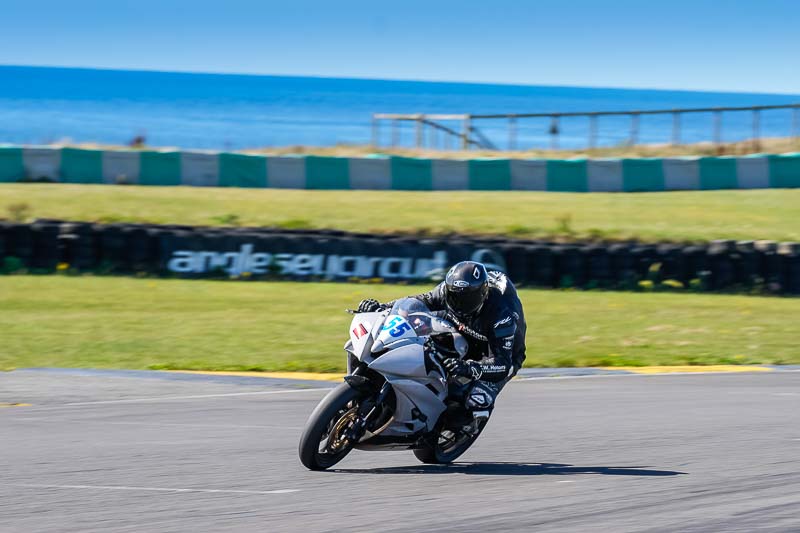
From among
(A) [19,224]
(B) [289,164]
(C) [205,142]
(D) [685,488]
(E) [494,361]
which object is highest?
(C) [205,142]

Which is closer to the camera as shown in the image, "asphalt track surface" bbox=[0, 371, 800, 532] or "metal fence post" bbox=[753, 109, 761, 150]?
"asphalt track surface" bbox=[0, 371, 800, 532]

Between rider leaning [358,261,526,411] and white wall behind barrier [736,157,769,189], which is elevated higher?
white wall behind barrier [736,157,769,189]

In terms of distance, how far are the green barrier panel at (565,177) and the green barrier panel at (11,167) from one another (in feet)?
40.5

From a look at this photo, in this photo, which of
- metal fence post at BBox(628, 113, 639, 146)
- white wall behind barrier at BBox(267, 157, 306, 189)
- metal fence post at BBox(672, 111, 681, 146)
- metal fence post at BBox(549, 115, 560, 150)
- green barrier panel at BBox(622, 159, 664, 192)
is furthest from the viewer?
metal fence post at BBox(549, 115, 560, 150)

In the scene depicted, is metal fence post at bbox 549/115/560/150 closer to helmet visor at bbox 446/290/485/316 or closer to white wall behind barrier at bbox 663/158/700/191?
white wall behind barrier at bbox 663/158/700/191

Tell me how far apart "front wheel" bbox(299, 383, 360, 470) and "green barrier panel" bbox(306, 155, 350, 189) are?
19.8 metres

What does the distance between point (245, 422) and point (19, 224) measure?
1097cm

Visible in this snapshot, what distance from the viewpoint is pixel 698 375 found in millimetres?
13039

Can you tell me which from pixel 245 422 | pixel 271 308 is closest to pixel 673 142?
pixel 271 308

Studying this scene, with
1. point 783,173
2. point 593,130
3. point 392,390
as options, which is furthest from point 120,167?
point 392,390

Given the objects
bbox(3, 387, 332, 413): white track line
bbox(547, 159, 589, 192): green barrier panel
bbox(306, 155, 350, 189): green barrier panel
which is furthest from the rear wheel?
bbox(547, 159, 589, 192): green barrier panel

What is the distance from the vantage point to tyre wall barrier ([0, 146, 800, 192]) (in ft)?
85.6

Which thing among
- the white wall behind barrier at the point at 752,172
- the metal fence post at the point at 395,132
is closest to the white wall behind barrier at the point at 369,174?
the metal fence post at the point at 395,132

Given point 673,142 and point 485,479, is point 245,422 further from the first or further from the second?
point 673,142
